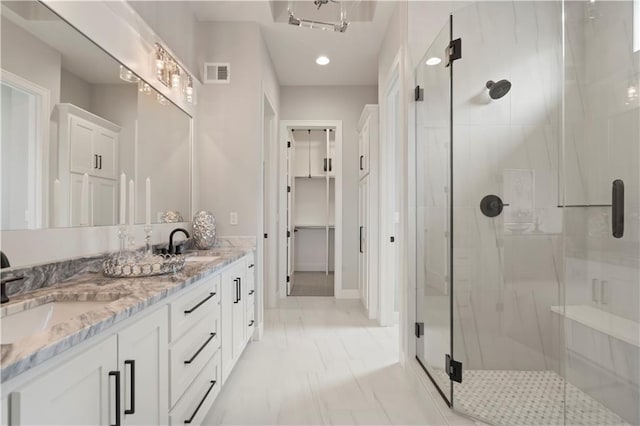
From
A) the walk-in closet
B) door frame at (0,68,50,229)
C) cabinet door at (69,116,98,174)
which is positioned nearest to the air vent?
cabinet door at (69,116,98,174)

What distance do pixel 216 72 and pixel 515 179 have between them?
2734 millimetres

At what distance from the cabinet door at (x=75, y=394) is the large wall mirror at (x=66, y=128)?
2.34 ft

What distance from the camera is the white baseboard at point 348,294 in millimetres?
4898

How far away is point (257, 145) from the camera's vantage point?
329 cm

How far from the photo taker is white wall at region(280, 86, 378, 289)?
4.95m

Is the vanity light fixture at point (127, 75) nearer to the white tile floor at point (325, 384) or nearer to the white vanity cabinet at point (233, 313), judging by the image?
the white vanity cabinet at point (233, 313)

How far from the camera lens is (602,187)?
214cm

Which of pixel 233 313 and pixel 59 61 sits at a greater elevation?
pixel 59 61

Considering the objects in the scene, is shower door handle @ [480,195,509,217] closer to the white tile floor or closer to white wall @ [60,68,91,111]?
the white tile floor

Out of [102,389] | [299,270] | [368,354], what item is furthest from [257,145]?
[299,270]

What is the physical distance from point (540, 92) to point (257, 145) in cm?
233

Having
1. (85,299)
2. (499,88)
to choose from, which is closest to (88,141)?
(85,299)

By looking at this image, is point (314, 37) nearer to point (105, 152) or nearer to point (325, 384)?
point (105, 152)

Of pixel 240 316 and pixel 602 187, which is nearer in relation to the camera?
pixel 602 187
